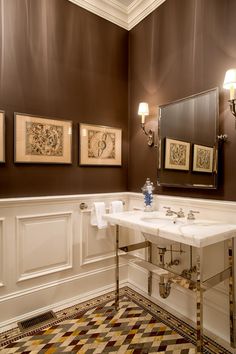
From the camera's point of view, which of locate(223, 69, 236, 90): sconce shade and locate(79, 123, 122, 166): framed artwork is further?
locate(79, 123, 122, 166): framed artwork

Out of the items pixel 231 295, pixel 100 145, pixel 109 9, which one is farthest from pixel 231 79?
pixel 109 9

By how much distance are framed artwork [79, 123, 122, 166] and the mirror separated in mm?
542

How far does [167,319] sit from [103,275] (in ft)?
2.60

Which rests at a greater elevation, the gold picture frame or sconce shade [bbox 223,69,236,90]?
sconce shade [bbox 223,69,236,90]

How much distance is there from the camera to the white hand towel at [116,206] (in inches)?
97.6

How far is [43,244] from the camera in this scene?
7.01 ft

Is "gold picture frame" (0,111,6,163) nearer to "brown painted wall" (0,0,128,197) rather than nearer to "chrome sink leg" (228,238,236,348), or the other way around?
"brown painted wall" (0,0,128,197)

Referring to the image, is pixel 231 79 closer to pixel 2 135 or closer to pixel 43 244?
pixel 2 135

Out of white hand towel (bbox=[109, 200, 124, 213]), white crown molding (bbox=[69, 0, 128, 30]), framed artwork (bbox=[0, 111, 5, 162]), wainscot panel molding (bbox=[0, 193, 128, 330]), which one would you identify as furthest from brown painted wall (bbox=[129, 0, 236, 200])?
framed artwork (bbox=[0, 111, 5, 162])

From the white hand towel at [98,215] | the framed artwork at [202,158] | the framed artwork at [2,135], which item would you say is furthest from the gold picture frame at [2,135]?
the framed artwork at [202,158]

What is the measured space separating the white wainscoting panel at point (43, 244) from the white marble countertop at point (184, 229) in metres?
0.55

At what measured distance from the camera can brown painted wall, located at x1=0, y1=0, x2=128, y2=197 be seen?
1.97m

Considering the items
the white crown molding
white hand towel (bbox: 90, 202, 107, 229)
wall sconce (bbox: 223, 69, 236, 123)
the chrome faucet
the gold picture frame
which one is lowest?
white hand towel (bbox: 90, 202, 107, 229)

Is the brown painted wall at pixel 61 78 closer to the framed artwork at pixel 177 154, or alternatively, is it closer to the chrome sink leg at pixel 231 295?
the framed artwork at pixel 177 154
